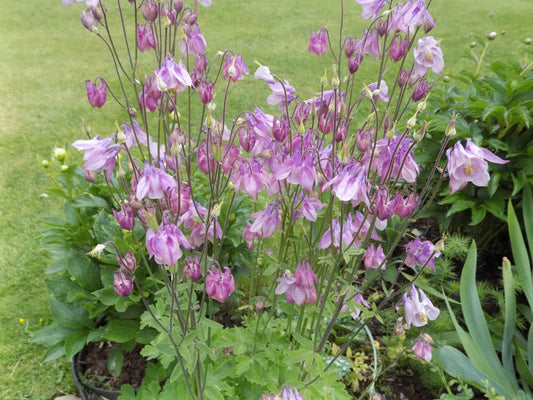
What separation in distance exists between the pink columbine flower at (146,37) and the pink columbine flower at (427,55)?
775 millimetres

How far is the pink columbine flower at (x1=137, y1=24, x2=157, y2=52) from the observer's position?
1378 mm

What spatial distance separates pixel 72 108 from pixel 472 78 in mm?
3848

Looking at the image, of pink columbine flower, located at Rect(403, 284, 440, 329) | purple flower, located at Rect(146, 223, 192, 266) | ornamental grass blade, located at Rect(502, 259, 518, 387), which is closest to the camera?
purple flower, located at Rect(146, 223, 192, 266)

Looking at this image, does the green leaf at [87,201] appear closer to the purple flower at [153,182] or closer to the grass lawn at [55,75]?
the grass lawn at [55,75]

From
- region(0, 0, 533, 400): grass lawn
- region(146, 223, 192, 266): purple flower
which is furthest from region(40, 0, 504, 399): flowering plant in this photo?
region(0, 0, 533, 400): grass lawn

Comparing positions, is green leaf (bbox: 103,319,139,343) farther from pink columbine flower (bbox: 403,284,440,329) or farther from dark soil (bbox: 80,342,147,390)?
pink columbine flower (bbox: 403,284,440,329)

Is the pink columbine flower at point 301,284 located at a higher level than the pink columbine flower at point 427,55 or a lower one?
lower

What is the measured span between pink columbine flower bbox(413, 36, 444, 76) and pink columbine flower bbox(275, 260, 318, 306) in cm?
69

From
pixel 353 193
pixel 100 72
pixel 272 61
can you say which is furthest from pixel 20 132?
pixel 353 193

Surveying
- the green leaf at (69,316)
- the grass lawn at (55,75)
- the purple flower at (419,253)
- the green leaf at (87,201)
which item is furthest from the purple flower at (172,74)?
the grass lawn at (55,75)

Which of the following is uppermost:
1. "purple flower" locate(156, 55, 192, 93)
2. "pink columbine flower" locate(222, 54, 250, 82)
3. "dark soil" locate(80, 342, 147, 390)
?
"purple flower" locate(156, 55, 192, 93)

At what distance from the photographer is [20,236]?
10.5ft

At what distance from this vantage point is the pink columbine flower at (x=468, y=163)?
1.11 metres

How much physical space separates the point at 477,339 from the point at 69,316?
1852 millimetres
